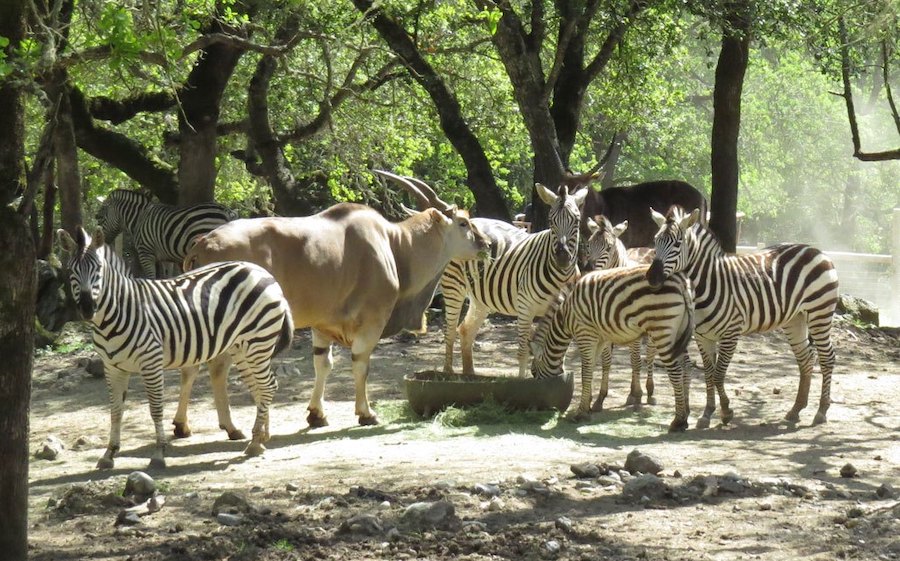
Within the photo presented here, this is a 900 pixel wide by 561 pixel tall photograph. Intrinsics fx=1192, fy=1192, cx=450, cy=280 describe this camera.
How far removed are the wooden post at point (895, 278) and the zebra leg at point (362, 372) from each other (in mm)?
18519

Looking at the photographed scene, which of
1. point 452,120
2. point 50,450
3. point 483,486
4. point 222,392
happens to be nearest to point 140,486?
point 483,486

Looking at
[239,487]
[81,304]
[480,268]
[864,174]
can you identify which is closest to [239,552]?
[239,487]

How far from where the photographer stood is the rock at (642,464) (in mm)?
8078

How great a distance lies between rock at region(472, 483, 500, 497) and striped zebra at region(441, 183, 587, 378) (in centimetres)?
446

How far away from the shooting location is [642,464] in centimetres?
809

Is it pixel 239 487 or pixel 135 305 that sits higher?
pixel 135 305

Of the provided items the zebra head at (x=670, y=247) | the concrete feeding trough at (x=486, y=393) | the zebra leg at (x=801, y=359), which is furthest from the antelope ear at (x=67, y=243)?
the zebra leg at (x=801, y=359)

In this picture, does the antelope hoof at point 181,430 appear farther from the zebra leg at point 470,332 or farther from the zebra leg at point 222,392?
the zebra leg at point 470,332

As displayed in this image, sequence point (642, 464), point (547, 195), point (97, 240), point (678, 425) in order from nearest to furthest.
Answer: point (642, 464) → point (97, 240) → point (678, 425) → point (547, 195)

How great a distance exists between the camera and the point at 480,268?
1287 centimetres

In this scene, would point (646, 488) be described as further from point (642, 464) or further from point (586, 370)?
point (586, 370)

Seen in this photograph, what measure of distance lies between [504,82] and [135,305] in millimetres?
12655

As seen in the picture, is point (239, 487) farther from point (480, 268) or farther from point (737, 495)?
point (480, 268)

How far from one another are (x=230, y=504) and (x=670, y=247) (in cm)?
501
